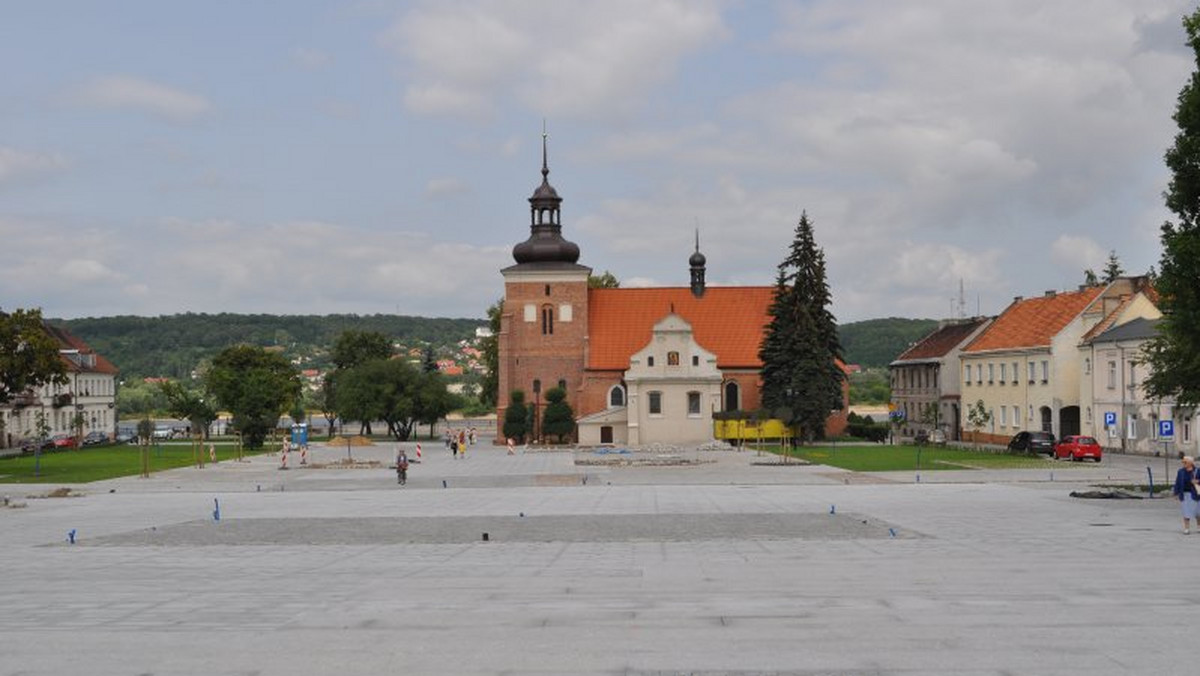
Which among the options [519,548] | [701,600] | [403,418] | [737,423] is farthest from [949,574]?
[403,418]

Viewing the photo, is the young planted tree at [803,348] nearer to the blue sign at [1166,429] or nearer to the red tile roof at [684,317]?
the red tile roof at [684,317]

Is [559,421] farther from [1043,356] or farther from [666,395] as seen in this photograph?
[1043,356]

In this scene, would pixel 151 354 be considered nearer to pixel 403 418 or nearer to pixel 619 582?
pixel 403 418

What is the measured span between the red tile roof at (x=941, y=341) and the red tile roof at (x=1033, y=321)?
420 centimetres

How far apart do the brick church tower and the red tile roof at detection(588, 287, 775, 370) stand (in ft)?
5.53

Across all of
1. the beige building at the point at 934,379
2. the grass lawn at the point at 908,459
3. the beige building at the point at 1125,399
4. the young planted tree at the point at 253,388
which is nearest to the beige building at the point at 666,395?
the grass lawn at the point at 908,459

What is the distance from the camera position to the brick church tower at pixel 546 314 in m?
84.3

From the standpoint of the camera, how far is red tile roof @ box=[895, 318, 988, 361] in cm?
8475

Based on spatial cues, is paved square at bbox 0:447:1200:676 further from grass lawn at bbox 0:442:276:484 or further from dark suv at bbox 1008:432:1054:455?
dark suv at bbox 1008:432:1054:455

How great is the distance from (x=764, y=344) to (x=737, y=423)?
577 cm

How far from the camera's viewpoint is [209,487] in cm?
4522

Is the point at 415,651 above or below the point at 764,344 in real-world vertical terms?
below

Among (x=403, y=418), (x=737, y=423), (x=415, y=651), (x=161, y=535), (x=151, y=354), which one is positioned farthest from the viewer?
(x=151, y=354)

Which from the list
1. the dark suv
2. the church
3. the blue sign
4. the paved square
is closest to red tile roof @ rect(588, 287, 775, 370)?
the church
